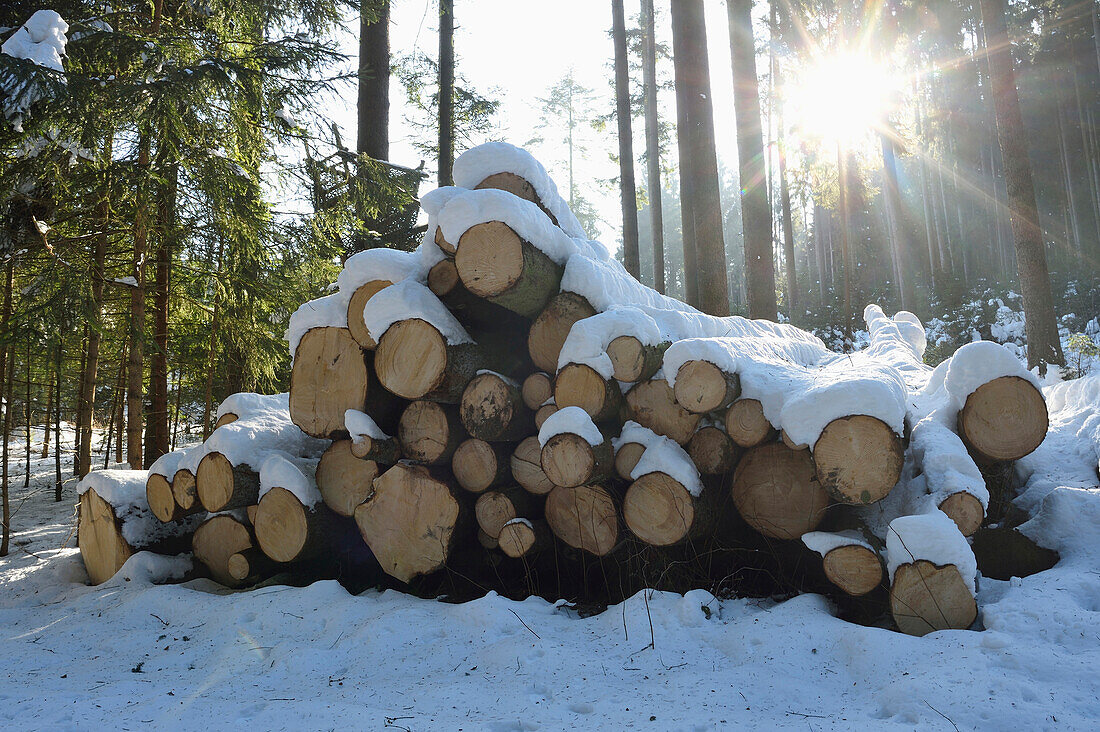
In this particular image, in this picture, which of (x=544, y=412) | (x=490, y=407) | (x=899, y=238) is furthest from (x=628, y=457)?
(x=899, y=238)

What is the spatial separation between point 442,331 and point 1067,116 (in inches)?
1225

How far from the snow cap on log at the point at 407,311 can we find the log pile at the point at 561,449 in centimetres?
1

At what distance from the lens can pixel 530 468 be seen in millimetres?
3105

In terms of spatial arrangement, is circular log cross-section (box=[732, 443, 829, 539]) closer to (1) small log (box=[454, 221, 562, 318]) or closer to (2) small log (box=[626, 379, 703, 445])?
(2) small log (box=[626, 379, 703, 445])

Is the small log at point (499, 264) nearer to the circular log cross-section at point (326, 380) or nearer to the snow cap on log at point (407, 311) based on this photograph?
the snow cap on log at point (407, 311)

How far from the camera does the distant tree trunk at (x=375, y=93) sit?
25.6 ft

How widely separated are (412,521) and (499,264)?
4.77ft

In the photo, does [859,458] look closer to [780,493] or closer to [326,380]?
[780,493]

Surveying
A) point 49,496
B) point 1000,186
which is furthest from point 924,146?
point 49,496

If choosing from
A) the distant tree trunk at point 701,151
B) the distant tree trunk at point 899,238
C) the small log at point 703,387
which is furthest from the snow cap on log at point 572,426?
the distant tree trunk at point 899,238

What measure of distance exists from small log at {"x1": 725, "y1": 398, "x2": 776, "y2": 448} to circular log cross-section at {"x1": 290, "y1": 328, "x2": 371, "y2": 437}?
194cm

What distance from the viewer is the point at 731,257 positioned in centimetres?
5400

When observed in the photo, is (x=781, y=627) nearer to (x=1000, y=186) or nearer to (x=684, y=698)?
(x=684, y=698)

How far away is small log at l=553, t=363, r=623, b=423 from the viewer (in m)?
2.73
